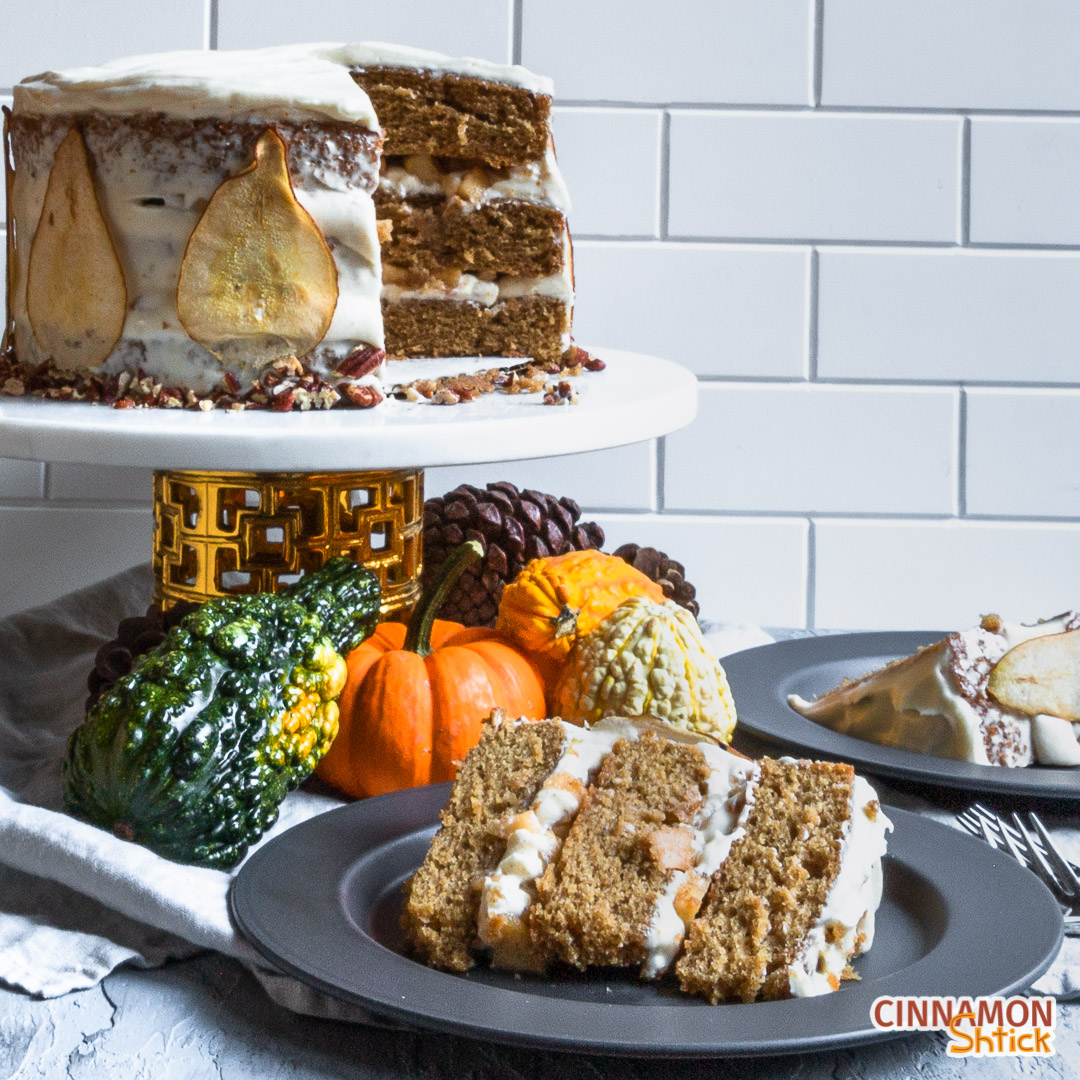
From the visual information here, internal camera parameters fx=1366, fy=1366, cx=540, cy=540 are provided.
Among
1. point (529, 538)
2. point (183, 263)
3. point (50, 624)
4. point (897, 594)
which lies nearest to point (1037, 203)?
point (897, 594)

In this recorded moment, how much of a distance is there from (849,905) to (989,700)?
1.31 feet

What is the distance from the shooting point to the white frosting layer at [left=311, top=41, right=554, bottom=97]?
1.50 m

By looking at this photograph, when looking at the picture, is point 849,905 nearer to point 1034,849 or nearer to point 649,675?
point 1034,849

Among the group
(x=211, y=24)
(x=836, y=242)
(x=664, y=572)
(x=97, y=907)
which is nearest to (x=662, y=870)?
(x=97, y=907)

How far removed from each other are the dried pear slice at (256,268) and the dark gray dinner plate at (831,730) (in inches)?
20.8

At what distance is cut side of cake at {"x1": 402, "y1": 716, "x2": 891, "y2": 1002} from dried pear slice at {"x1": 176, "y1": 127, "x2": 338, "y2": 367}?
495 mm

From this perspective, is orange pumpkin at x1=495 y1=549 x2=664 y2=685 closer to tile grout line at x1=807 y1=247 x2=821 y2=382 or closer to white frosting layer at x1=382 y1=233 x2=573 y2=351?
white frosting layer at x1=382 y1=233 x2=573 y2=351

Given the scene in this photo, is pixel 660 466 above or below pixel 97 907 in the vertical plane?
above

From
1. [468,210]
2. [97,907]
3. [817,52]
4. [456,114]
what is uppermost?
[817,52]

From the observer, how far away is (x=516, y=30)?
1.81 m

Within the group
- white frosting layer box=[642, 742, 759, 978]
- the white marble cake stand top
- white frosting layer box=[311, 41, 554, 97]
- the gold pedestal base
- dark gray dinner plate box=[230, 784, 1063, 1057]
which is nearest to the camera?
dark gray dinner plate box=[230, 784, 1063, 1057]

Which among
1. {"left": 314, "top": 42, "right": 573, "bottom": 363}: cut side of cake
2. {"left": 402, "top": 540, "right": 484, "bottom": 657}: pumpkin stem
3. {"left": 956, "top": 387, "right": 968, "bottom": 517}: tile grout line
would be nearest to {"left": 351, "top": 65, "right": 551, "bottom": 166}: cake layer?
{"left": 314, "top": 42, "right": 573, "bottom": 363}: cut side of cake

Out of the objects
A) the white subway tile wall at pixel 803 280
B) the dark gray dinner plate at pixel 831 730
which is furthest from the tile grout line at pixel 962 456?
the dark gray dinner plate at pixel 831 730

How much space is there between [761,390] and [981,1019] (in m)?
1.27
